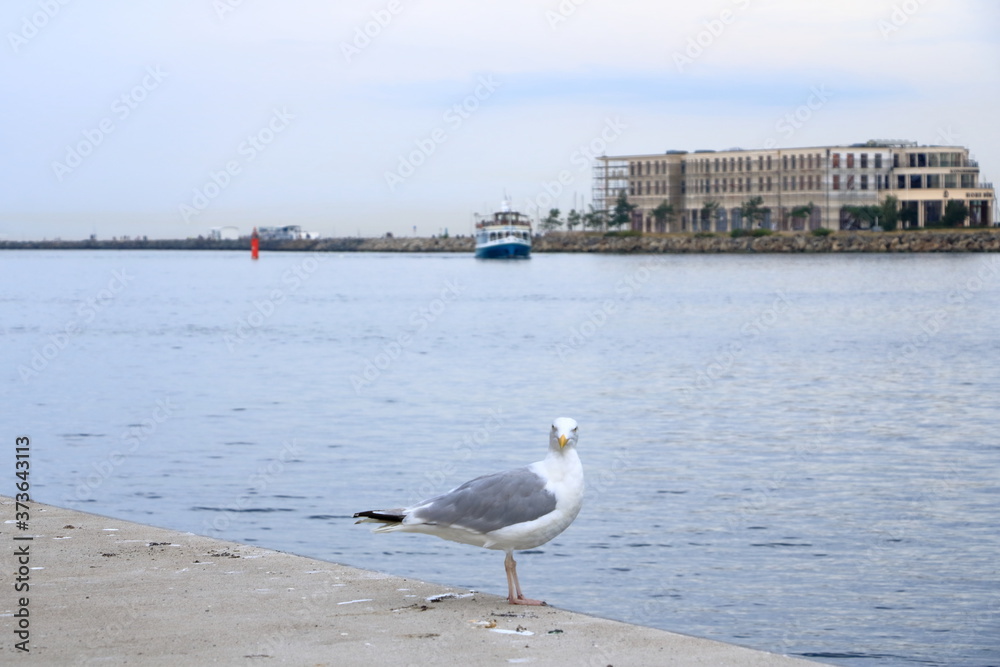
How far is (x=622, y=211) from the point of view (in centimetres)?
18962

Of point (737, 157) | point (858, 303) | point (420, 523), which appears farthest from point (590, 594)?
point (737, 157)

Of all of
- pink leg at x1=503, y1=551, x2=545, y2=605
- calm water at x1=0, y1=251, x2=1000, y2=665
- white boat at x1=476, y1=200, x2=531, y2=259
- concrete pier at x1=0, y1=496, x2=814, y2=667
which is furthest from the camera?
white boat at x1=476, y1=200, x2=531, y2=259

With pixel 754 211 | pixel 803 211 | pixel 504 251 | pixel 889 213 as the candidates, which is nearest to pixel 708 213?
pixel 754 211

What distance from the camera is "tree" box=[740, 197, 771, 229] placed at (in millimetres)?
178875

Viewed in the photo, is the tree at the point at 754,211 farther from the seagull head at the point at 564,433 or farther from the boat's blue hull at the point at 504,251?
the seagull head at the point at 564,433

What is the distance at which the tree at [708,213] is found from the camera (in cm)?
18364

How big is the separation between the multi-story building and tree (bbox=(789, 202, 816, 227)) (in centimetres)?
14

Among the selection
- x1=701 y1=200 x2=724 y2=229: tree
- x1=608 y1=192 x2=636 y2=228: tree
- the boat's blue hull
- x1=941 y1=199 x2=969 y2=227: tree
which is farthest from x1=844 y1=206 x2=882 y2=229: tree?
the boat's blue hull

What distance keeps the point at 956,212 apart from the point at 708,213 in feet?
113

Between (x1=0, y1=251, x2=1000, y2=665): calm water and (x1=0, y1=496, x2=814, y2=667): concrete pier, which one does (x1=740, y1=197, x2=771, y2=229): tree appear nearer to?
(x1=0, y1=251, x2=1000, y2=665): calm water

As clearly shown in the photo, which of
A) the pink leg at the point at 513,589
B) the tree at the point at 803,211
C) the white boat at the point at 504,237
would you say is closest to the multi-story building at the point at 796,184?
the tree at the point at 803,211

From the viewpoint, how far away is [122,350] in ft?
144

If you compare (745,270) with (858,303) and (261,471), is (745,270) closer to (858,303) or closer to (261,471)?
(858,303)

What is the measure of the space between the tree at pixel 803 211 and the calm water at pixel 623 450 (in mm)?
123193
